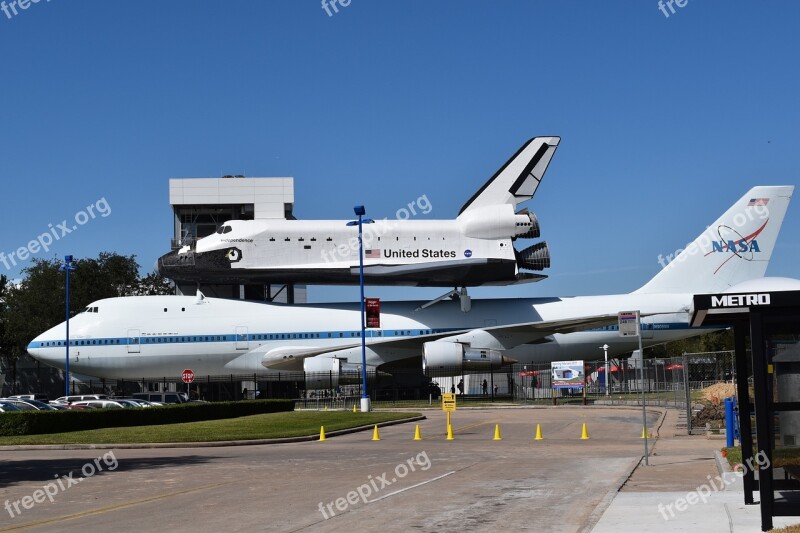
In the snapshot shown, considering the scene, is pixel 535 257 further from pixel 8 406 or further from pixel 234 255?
pixel 8 406

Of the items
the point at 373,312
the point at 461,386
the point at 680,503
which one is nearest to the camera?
the point at 680,503

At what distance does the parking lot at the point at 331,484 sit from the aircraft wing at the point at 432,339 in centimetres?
2300

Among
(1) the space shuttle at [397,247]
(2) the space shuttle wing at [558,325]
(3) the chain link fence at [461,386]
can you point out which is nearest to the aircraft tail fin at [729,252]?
(3) the chain link fence at [461,386]

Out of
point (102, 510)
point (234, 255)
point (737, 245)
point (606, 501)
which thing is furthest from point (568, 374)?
point (102, 510)

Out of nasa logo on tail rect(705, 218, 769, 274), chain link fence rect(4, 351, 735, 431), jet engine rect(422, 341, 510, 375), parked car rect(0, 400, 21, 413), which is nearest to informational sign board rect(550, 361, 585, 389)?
chain link fence rect(4, 351, 735, 431)

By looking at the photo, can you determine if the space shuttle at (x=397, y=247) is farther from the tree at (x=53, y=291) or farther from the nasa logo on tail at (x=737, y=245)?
the tree at (x=53, y=291)

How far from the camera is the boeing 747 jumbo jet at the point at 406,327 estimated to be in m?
50.5

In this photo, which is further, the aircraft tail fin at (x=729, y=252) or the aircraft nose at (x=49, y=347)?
the aircraft tail fin at (x=729, y=252)

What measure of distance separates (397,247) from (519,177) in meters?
7.79

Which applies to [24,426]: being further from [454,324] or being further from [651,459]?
[454,324]

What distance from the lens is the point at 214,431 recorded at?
96.4ft

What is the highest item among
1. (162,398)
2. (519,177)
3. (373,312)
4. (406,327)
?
(519,177)

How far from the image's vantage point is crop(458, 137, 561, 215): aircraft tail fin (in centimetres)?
5325

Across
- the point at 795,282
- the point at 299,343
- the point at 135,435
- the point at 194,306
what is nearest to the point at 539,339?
the point at 299,343
